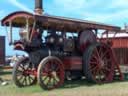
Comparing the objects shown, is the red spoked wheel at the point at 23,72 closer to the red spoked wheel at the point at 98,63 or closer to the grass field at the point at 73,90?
the grass field at the point at 73,90

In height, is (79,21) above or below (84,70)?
above

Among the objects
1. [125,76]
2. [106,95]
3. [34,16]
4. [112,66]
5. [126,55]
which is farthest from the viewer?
[126,55]

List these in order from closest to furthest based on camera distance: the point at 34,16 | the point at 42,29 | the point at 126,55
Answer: the point at 34,16 → the point at 42,29 → the point at 126,55

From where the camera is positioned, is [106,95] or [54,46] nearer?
[106,95]

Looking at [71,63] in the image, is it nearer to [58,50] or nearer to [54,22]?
[58,50]

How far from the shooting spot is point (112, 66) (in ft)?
55.1

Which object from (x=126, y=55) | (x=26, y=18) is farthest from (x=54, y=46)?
(x=126, y=55)

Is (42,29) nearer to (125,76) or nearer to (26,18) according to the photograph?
(26,18)

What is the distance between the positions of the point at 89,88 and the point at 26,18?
3.28 metres

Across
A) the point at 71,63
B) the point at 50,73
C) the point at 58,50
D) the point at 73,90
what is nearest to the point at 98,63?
the point at 71,63

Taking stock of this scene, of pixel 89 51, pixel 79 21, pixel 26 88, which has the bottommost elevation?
pixel 26 88

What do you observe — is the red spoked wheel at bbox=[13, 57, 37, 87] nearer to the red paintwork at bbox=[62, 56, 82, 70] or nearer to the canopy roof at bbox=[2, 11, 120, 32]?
the red paintwork at bbox=[62, 56, 82, 70]

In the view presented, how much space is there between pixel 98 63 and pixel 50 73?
254 cm

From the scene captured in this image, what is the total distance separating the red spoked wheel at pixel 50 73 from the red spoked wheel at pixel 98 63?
140cm
